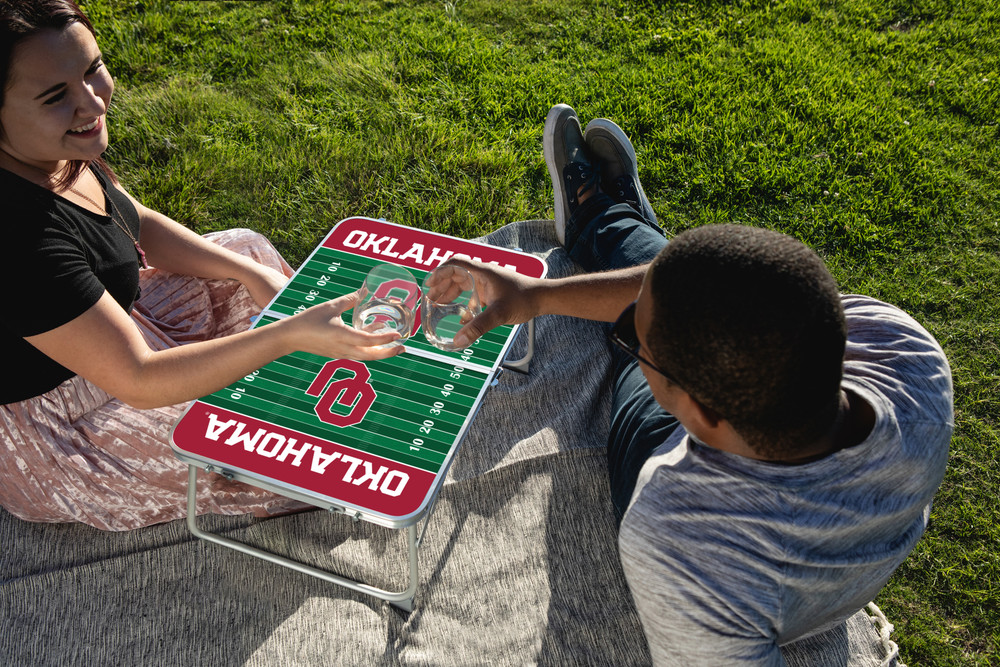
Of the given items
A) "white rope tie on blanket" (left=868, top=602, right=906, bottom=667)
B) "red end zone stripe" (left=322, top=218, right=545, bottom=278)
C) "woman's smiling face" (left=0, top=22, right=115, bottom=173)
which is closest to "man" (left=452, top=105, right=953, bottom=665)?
"white rope tie on blanket" (left=868, top=602, right=906, bottom=667)

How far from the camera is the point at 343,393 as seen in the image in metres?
2.84

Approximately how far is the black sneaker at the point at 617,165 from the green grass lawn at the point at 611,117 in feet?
2.16

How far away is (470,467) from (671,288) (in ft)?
5.56

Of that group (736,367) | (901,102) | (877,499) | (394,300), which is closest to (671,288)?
(736,367)

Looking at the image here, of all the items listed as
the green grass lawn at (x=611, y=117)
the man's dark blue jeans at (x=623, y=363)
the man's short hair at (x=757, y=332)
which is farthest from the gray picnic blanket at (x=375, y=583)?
the green grass lawn at (x=611, y=117)

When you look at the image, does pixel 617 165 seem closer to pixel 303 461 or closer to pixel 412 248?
pixel 412 248

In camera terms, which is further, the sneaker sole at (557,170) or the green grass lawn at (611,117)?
the green grass lawn at (611,117)

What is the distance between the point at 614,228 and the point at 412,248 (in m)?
1.03

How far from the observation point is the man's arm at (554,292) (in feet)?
9.70

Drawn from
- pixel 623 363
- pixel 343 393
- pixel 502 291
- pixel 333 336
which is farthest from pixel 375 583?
pixel 623 363

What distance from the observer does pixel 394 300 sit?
292 centimetres

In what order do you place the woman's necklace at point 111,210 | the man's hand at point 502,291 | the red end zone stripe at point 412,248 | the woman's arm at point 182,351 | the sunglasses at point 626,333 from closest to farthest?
1. the sunglasses at point 626,333
2. the woman's arm at point 182,351
3. the woman's necklace at point 111,210
4. the man's hand at point 502,291
5. the red end zone stripe at point 412,248

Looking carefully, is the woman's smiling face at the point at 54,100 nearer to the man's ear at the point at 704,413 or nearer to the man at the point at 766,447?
the man at the point at 766,447

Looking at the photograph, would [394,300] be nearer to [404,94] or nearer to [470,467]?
[470,467]
